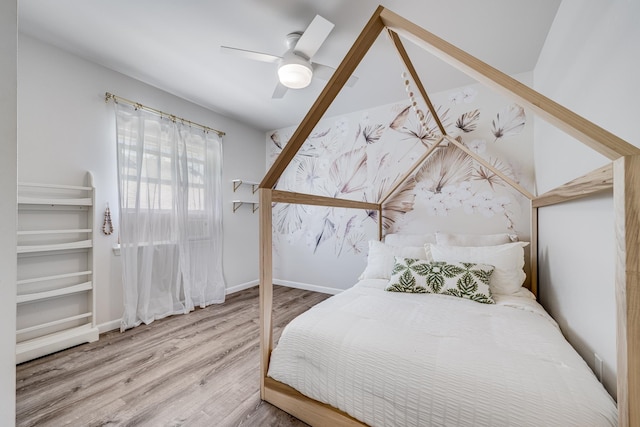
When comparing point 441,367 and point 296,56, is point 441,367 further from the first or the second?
point 296,56

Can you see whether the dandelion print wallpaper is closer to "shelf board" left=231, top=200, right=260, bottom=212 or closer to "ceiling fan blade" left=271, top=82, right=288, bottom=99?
"shelf board" left=231, top=200, right=260, bottom=212

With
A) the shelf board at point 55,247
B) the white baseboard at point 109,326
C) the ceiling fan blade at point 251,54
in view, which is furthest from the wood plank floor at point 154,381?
the ceiling fan blade at point 251,54

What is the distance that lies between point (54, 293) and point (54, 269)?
0.21 meters

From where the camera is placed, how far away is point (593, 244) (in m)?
1.18

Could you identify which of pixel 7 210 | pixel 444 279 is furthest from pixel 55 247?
pixel 444 279

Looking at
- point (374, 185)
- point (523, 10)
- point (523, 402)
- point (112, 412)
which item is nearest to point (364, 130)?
point (374, 185)

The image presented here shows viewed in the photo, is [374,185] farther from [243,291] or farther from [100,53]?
[100,53]

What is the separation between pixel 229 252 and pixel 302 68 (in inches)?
105

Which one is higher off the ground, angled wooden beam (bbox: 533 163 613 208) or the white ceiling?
the white ceiling

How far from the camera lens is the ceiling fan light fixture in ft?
6.08

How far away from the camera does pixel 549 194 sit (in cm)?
162

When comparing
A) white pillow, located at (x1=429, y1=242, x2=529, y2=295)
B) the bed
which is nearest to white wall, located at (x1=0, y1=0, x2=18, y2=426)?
the bed

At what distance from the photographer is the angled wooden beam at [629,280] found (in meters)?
0.63

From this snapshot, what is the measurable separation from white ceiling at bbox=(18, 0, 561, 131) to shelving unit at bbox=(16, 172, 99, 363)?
113 centimetres
